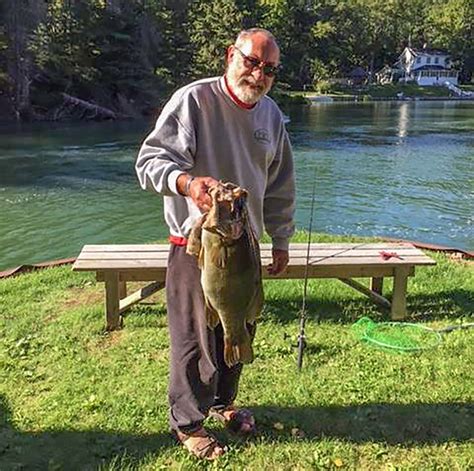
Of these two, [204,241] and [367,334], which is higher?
[204,241]

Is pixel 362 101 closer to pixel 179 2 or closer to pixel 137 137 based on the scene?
pixel 179 2

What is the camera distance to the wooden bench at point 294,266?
4.70 m

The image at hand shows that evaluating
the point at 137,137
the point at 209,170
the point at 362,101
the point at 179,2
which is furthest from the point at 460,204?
the point at 362,101

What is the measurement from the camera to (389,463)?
3139 mm

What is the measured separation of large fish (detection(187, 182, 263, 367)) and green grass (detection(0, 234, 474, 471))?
0.80 m

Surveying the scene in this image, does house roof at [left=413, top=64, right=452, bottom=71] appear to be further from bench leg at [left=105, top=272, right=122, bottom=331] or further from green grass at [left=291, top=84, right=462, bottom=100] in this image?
bench leg at [left=105, top=272, right=122, bottom=331]

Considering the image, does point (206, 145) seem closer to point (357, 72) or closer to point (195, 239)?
point (195, 239)

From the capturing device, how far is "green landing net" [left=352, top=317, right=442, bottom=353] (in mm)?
4461

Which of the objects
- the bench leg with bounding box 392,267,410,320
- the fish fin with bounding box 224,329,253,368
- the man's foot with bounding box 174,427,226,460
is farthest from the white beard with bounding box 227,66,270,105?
the bench leg with bounding box 392,267,410,320

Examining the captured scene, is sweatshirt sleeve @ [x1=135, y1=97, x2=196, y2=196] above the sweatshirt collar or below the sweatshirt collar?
below

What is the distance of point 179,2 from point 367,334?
50.8 m

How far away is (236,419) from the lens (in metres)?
3.33

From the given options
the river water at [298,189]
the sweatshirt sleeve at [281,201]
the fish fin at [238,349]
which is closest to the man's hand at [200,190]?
the fish fin at [238,349]

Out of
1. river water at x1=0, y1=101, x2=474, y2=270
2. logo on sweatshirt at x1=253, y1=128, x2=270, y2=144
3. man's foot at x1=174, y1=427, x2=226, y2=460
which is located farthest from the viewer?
river water at x1=0, y1=101, x2=474, y2=270
